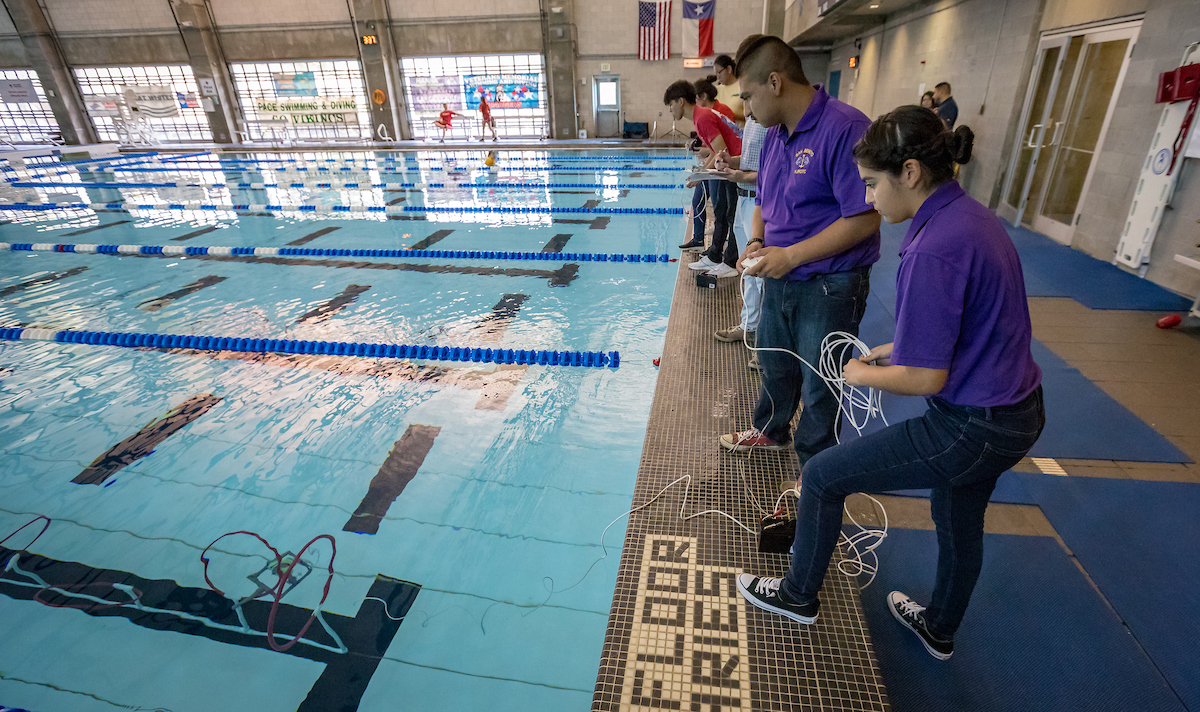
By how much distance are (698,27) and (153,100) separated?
2033cm

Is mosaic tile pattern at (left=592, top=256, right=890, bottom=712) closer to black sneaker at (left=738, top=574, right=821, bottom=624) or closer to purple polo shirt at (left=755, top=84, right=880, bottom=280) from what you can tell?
black sneaker at (left=738, top=574, right=821, bottom=624)

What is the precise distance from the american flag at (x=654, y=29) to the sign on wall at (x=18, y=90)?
22.9 meters

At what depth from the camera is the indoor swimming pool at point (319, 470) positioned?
6.04 feet

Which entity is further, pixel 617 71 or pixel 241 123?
pixel 241 123

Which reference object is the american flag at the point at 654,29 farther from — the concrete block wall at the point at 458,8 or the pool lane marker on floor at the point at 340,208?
the pool lane marker on floor at the point at 340,208

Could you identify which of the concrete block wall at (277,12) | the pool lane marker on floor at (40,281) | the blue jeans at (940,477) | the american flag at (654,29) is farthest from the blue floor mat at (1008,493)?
the concrete block wall at (277,12)

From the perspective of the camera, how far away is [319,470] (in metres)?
2.77

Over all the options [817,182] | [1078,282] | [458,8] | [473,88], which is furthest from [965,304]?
[473,88]

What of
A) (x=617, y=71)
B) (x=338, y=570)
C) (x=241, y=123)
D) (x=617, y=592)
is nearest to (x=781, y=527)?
(x=617, y=592)

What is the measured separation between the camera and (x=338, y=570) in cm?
219

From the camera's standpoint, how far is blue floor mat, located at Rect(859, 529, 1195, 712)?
156 centimetres

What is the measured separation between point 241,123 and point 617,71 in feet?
48.4

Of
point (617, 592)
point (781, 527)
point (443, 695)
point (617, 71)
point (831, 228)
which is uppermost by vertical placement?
point (617, 71)

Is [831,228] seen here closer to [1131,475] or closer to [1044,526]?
[1044,526]
